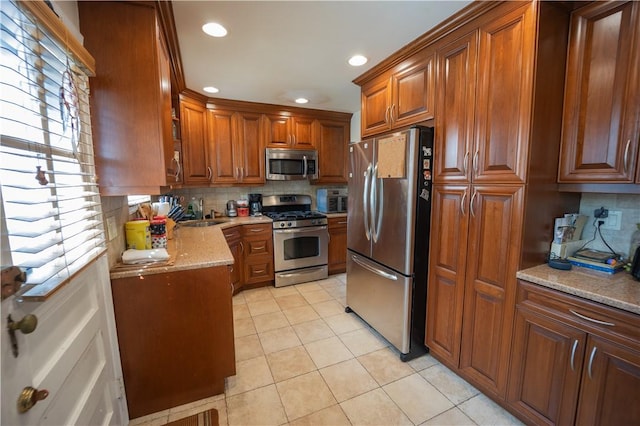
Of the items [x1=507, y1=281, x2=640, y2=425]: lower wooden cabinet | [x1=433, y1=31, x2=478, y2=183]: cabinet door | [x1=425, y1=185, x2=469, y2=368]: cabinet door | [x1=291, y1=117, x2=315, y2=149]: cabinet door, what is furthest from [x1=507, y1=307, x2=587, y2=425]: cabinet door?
[x1=291, y1=117, x2=315, y2=149]: cabinet door

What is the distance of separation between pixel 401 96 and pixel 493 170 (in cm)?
96

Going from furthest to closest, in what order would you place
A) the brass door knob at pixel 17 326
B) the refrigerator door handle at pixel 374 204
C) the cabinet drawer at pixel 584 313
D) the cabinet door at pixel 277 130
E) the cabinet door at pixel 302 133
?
the cabinet door at pixel 302 133
the cabinet door at pixel 277 130
the refrigerator door handle at pixel 374 204
the cabinet drawer at pixel 584 313
the brass door knob at pixel 17 326

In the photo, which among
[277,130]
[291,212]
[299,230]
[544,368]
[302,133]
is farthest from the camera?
[291,212]

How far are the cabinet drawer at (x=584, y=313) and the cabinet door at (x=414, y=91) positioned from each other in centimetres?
127

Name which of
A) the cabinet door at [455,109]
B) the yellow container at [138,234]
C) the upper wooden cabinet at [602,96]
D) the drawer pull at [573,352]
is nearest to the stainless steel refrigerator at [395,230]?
the cabinet door at [455,109]

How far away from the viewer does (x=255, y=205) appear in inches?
148

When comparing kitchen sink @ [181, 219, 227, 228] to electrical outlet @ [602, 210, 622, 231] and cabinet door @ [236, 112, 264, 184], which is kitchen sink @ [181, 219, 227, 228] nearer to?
cabinet door @ [236, 112, 264, 184]

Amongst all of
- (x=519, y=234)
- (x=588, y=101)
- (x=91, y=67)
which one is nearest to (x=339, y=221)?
(x=519, y=234)

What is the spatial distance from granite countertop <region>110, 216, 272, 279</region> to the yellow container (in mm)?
168

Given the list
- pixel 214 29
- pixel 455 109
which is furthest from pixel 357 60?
pixel 214 29

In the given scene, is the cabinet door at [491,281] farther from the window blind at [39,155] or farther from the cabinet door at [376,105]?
the window blind at [39,155]

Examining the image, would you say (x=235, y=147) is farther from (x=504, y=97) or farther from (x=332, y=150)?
(x=504, y=97)

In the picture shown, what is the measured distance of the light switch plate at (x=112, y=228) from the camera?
4.88 feet

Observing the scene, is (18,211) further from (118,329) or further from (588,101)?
(588,101)
